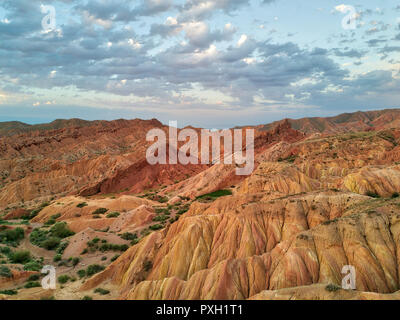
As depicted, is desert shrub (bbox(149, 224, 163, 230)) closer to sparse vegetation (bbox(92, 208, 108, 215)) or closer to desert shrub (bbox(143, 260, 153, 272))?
sparse vegetation (bbox(92, 208, 108, 215))

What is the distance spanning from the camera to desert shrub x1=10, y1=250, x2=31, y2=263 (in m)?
26.5

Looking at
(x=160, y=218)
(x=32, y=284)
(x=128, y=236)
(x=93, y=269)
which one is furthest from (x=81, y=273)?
(x=160, y=218)

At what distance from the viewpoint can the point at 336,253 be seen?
49.6 ft

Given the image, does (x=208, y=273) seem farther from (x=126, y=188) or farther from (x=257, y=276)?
(x=126, y=188)


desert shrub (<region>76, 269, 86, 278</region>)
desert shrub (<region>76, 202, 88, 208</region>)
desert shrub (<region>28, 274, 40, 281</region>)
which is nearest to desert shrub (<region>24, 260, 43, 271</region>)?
desert shrub (<region>28, 274, 40, 281</region>)

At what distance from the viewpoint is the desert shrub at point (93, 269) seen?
80.3ft

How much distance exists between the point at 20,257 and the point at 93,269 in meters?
7.86

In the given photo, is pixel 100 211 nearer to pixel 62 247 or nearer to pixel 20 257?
pixel 62 247

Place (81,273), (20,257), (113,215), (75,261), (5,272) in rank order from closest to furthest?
(5,272) → (81,273) → (20,257) → (75,261) → (113,215)

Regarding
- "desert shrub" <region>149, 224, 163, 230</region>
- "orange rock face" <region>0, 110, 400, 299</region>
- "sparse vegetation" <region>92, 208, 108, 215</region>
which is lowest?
"desert shrub" <region>149, 224, 163, 230</region>

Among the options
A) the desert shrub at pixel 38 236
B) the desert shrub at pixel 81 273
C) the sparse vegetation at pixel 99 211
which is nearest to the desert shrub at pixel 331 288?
the desert shrub at pixel 81 273

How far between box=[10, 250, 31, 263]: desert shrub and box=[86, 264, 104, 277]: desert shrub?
6986 mm

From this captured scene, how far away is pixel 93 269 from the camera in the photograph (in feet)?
81.9
